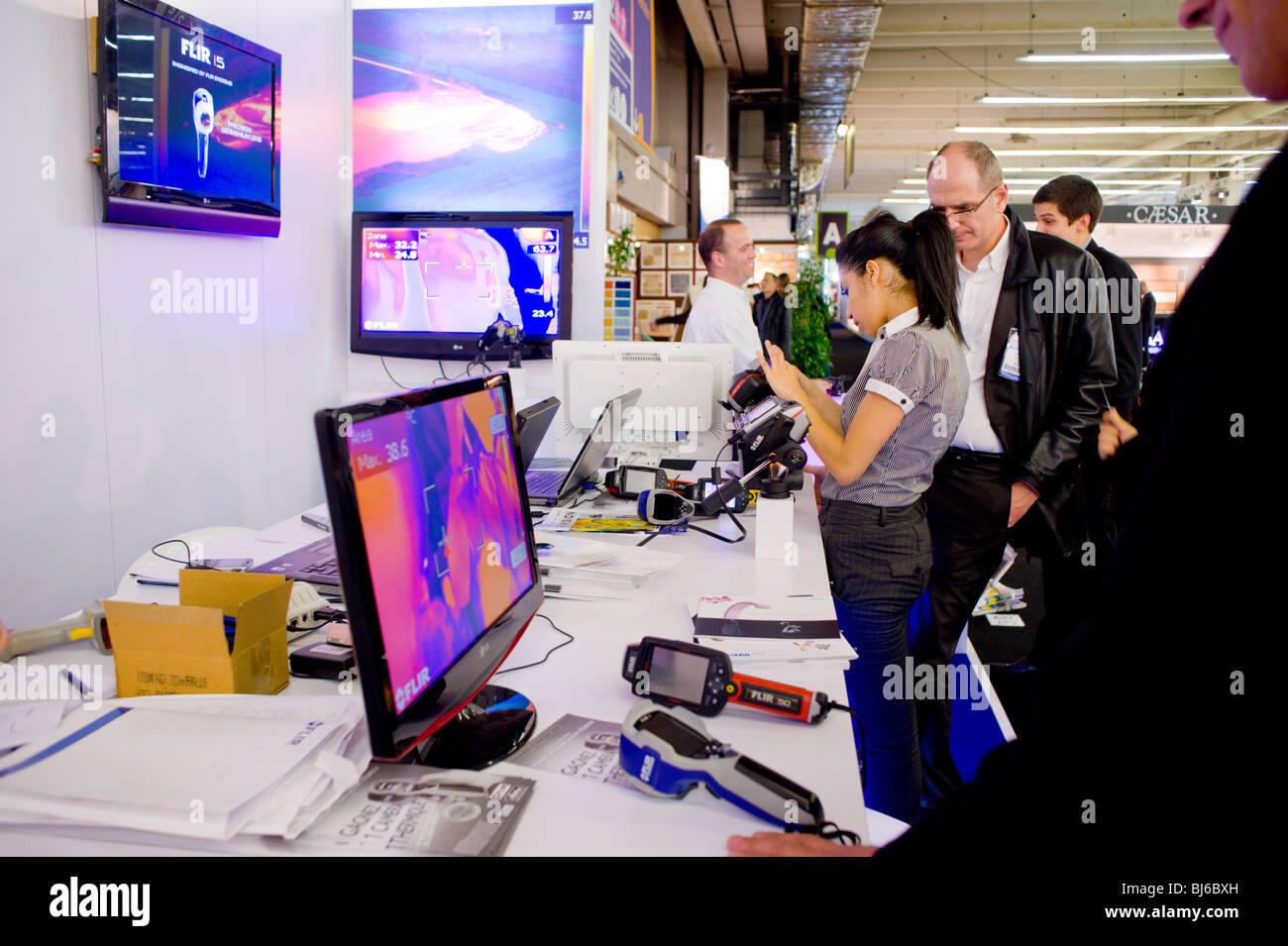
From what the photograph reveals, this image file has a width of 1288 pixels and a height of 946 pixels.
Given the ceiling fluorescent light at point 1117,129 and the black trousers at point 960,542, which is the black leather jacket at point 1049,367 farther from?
the ceiling fluorescent light at point 1117,129

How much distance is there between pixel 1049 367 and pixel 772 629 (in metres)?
1.66

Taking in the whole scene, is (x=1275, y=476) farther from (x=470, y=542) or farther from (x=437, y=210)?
(x=437, y=210)

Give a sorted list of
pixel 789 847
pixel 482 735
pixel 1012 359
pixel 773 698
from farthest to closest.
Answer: pixel 1012 359, pixel 773 698, pixel 482 735, pixel 789 847

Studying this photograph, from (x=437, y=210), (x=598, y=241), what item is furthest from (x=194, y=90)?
(x=598, y=241)

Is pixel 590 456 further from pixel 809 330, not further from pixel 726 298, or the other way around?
pixel 809 330

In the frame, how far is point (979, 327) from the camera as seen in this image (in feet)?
9.13

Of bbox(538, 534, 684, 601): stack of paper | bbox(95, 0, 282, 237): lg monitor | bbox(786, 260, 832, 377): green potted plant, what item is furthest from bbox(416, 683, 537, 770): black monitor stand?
bbox(786, 260, 832, 377): green potted plant

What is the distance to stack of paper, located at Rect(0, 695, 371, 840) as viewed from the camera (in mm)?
917

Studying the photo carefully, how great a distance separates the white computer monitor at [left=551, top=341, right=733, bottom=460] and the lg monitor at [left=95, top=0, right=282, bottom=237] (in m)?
1.40

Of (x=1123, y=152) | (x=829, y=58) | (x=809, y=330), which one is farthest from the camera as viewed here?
(x=1123, y=152)

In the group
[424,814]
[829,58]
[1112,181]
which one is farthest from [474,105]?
[1112,181]

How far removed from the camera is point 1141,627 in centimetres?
59

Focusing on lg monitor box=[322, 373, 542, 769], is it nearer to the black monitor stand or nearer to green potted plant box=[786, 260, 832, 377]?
the black monitor stand
